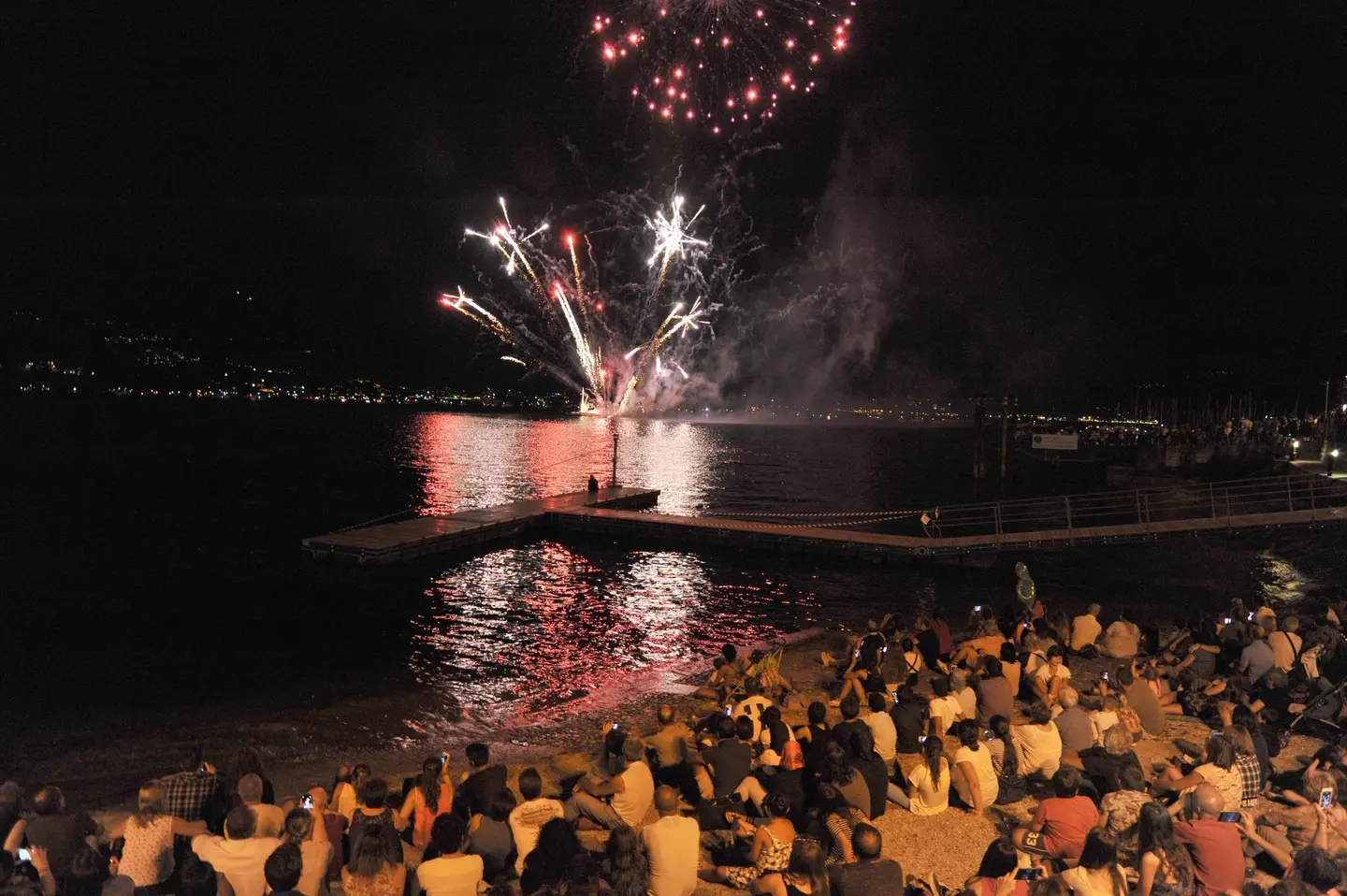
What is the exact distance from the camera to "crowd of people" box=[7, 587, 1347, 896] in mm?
5910

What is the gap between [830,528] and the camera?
29375 millimetres

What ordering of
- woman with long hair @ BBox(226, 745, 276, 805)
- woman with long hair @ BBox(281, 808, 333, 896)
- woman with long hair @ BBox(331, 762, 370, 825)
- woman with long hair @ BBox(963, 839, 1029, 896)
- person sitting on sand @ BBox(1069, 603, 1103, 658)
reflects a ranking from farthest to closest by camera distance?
person sitting on sand @ BBox(1069, 603, 1103, 658), woman with long hair @ BBox(331, 762, 370, 825), woman with long hair @ BBox(226, 745, 276, 805), woman with long hair @ BBox(281, 808, 333, 896), woman with long hair @ BBox(963, 839, 1029, 896)

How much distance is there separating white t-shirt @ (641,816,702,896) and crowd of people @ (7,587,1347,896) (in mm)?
14

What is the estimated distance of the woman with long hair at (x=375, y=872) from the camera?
6.09m

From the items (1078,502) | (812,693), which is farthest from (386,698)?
(1078,502)

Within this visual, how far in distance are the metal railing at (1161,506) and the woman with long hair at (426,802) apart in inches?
789

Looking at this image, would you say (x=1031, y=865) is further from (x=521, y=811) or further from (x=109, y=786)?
(x=109, y=786)

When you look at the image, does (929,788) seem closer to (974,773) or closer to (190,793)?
(974,773)

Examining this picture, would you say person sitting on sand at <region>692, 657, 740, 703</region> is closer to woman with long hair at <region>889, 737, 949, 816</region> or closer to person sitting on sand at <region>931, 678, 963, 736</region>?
person sitting on sand at <region>931, 678, 963, 736</region>

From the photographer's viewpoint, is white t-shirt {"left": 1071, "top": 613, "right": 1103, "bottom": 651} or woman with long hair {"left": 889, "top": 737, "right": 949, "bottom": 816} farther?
white t-shirt {"left": 1071, "top": 613, "right": 1103, "bottom": 651}

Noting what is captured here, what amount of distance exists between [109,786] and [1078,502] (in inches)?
1758

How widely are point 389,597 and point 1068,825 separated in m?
18.9

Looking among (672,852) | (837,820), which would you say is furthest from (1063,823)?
(672,852)

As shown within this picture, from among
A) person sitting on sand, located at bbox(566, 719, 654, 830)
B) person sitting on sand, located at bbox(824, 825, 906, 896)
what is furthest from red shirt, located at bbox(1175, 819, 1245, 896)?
person sitting on sand, located at bbox(566, 719, 654, 830)
